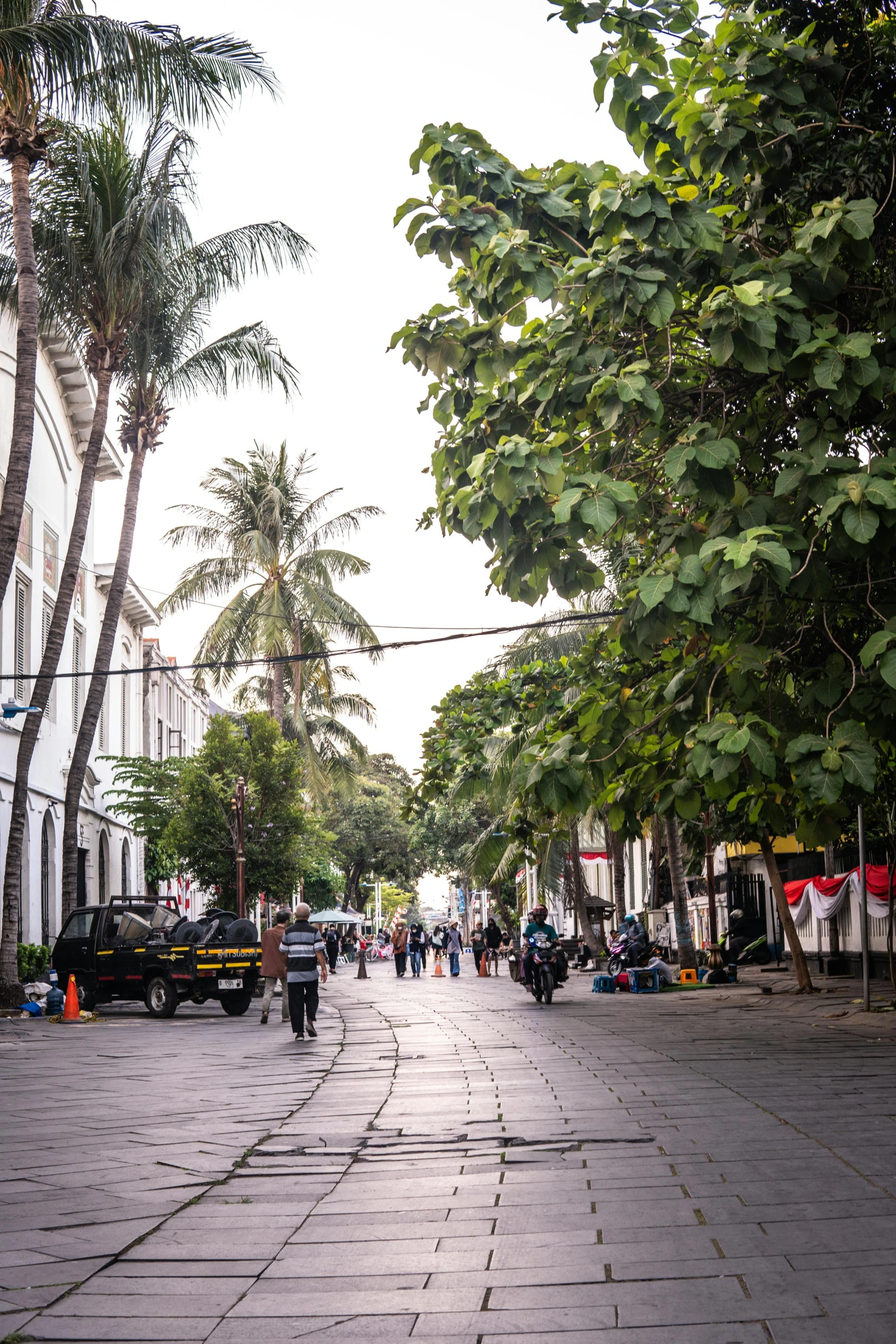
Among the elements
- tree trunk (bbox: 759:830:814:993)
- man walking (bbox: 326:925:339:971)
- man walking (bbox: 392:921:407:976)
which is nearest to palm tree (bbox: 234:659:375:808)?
man walking (bbox: 392:921:407:976)

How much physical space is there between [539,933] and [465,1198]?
16.4 metres

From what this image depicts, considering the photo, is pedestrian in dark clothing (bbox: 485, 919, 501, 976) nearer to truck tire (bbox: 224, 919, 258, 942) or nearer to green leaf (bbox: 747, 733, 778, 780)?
truck tire (bbox: 224, 919, 258, 942)

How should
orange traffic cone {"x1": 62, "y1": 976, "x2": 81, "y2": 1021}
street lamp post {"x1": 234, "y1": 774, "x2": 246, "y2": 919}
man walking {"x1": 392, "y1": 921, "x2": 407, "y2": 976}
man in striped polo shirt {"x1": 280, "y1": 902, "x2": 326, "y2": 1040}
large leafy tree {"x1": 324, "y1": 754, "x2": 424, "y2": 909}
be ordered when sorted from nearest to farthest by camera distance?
man in striped polo shirt {"x1": 280, "y1": 902, "x2": 326, "y2": 1040} < orange traffic cone {"x1": 62, "y1": 976, "x2": 81, "y2": 1021} < street lamp post {"x1": 234, "y1": 774, "x2": 246, "y2": 919} < man walking {"x1": 392, "y1": 921, "x2": 407, "y2": 976} < large leafy tree {"x1": 324, "y1": 754, "x2": 424, "y2": 909}

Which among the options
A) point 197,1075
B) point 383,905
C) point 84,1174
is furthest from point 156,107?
point 383,905

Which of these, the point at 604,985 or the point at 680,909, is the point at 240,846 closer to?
the point at 604,985

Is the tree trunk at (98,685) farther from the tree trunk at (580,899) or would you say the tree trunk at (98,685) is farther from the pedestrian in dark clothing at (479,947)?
the pedestrian in dark clothing at (479,947)

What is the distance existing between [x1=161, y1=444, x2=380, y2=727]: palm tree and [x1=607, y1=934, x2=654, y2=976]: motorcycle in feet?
39.0

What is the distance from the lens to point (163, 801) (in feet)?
112

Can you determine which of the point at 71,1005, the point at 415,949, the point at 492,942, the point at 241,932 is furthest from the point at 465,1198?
the point at 415,949

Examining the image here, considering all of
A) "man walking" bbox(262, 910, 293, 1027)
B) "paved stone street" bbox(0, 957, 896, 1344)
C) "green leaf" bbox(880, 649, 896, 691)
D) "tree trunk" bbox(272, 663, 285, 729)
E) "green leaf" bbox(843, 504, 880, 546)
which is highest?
"tree trunk" bbox(272, 663, 285, 729)

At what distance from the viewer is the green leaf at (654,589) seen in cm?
841

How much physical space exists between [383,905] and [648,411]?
161 metres

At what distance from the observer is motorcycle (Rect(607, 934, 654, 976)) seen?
27656 mm

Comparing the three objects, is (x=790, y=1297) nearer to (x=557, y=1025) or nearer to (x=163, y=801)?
(x=557, y=1025)
